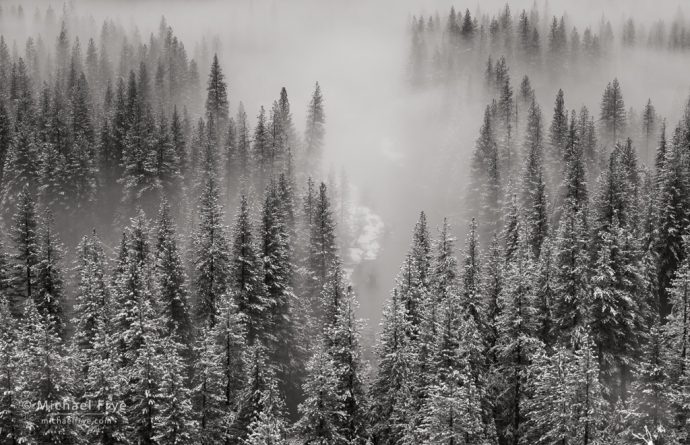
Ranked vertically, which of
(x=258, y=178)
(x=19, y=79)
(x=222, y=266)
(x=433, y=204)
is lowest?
(x=433, y=204)

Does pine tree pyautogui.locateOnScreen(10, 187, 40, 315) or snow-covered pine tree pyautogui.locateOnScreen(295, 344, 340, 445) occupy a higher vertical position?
pine tree pyautogui.locateOnScreen(10, 187, 40, 315)

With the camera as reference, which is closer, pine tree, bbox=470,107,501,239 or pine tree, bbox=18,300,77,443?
pine tree, bbox=18,300,77,443

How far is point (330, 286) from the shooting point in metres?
41.5

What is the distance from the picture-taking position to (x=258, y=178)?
274 ft

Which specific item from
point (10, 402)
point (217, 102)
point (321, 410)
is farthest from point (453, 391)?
point (217, 102)

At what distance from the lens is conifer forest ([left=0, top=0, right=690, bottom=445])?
29.9m

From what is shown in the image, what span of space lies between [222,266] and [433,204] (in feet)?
189

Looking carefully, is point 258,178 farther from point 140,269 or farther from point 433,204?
point 140,269

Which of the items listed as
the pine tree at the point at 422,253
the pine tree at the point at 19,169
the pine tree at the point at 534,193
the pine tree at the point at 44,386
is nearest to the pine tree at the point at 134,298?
the pine tree at the point at 44,386

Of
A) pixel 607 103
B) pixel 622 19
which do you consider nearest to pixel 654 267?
pixel 607 103

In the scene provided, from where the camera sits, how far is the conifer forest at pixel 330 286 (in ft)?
98.1

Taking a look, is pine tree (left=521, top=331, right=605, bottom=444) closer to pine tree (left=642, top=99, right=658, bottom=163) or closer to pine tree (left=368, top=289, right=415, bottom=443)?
pine tree (left=368, top=289, right=415, bottom=443)

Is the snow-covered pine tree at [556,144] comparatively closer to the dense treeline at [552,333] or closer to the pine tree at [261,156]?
the dense treeline at [552,333]

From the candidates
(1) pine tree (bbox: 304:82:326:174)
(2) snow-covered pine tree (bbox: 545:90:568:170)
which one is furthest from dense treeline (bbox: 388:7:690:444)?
(1) pine tree (bbox: 304:82:326:174)
